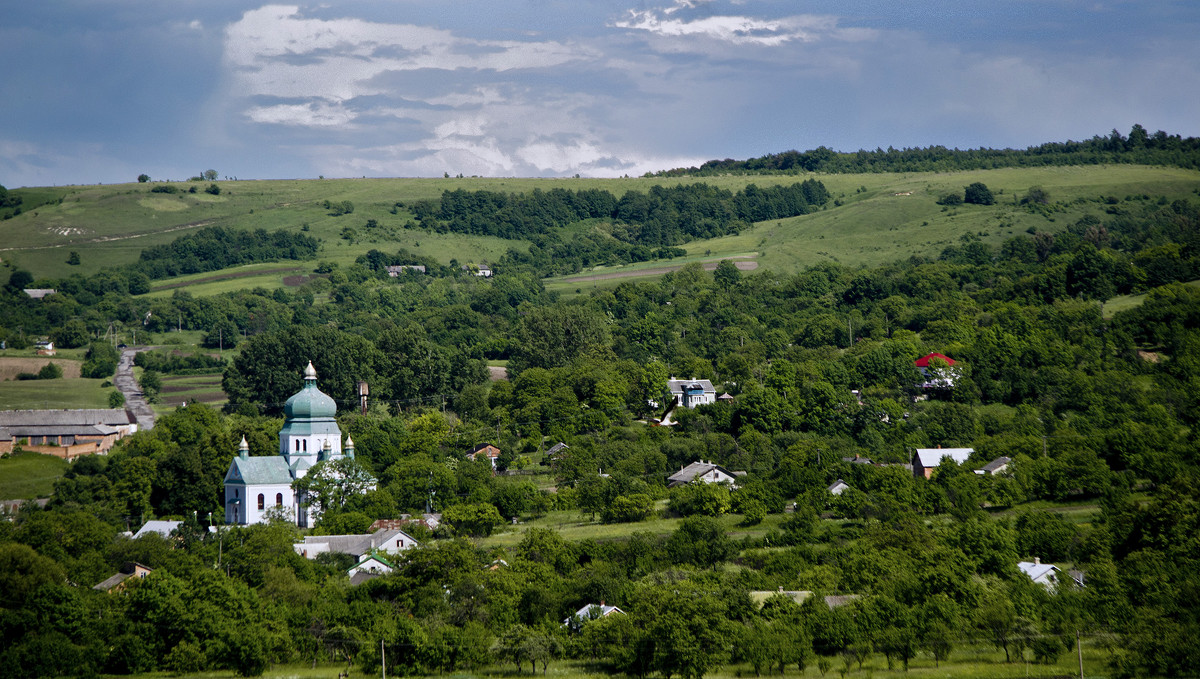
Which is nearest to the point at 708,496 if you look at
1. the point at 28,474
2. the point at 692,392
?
the point at 692,392

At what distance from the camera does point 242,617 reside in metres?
50.1

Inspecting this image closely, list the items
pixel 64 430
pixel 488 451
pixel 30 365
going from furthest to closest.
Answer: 1. pixel 30 365
2. pixel 64 430
3. pixel 488 451

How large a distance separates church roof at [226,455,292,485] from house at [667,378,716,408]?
3500 cm

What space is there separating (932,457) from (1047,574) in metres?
23.2

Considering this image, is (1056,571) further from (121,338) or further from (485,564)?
(121,338)

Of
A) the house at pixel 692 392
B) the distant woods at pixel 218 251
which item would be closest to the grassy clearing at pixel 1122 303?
the house at pixel 692 392

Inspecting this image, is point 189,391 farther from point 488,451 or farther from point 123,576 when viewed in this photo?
point 123,576

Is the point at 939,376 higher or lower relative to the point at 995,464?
higher

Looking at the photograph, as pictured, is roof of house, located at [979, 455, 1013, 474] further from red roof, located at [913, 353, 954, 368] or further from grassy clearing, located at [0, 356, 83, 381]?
grassy clearing, located at [0, 356, 83, 381]

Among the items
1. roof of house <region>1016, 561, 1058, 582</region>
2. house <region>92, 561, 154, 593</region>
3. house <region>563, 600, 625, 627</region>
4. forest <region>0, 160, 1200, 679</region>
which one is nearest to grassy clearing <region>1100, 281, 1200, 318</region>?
forest <region>0, 160, 1200, 679</region>

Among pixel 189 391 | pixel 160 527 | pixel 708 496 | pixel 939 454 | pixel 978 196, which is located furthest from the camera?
pixel 978 196

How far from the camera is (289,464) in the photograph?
78125 millimetres

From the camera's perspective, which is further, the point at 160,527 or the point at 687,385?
the point at 687,385

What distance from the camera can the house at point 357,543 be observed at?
213 ft
